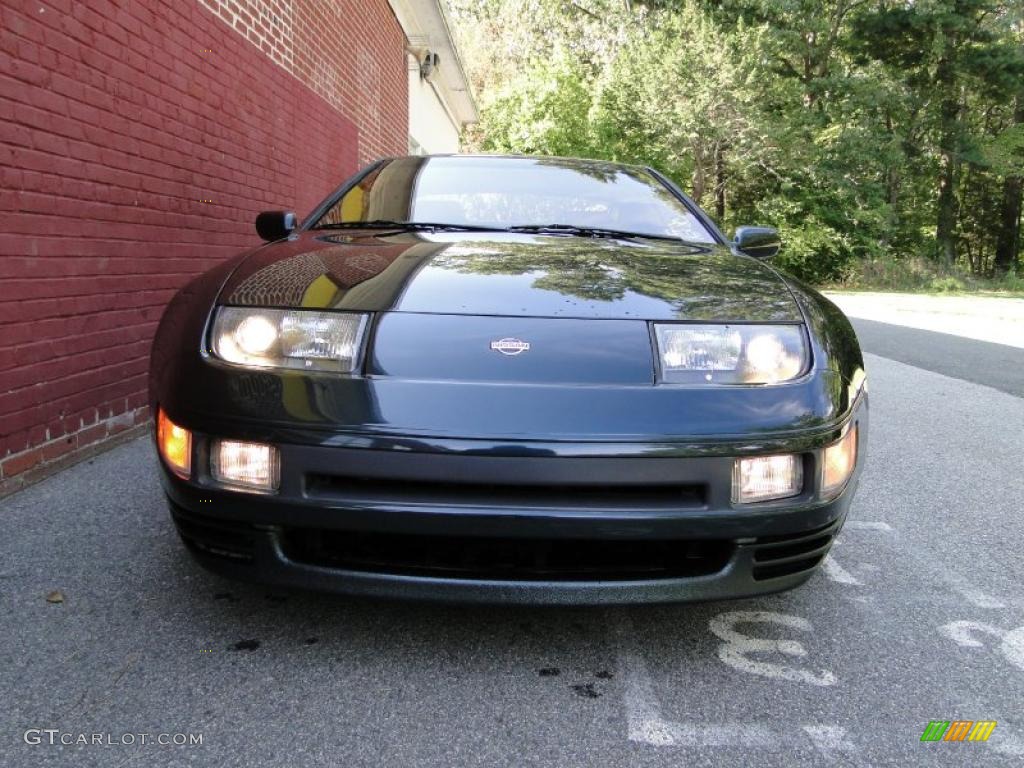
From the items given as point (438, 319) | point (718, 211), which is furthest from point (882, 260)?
point (438, 319)

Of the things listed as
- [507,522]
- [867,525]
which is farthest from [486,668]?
[867,525]

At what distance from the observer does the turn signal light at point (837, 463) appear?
181cm

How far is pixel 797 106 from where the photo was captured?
23453 mm

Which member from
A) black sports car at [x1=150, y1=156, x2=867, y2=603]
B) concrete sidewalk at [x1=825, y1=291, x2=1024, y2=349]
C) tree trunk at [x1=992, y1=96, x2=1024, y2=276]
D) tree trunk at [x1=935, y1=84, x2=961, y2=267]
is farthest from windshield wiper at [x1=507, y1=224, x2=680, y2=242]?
tree trunk at [x1=992, y1=96, x2=1024, y2=276]

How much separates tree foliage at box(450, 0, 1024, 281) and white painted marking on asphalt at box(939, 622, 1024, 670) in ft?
68.6

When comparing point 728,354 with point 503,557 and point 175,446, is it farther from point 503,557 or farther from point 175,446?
point 175,446

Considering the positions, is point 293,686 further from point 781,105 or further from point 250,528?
point 781,105

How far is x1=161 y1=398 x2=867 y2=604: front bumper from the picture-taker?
165 centimetres

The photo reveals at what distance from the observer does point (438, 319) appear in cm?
187

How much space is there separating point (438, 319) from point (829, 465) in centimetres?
97

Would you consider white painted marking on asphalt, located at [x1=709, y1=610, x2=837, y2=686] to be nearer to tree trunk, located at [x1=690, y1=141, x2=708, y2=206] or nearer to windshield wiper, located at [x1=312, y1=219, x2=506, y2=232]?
windshield wiper, located at [x1=312, y1=219, x2=506, y2=232]

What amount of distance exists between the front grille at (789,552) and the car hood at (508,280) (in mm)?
517

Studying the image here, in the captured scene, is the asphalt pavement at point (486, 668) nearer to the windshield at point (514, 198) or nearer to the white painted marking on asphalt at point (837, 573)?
the white painted marking on asphalt at point (837, 573)

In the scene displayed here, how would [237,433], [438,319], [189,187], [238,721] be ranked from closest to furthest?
[238,721]
[237,433]
[438,319]
[189,187]
